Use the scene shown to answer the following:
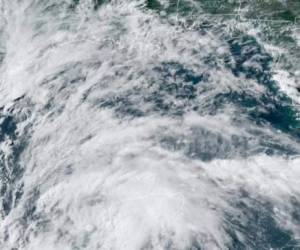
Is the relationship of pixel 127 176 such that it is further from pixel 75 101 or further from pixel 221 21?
pixel 221 21

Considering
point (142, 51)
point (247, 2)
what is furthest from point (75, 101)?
point (247, 2)

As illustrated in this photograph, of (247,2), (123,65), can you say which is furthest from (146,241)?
(247,2)

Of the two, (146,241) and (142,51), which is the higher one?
(142,51)

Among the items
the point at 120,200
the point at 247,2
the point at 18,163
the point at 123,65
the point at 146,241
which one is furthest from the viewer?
the point at 247,2

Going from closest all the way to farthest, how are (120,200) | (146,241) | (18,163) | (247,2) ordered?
(146,241) < (120,200) < (18,163) < (247,2)

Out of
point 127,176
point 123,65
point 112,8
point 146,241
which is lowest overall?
point 146,241

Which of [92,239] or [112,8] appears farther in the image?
[112,8]

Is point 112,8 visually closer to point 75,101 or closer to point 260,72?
point 75,101
